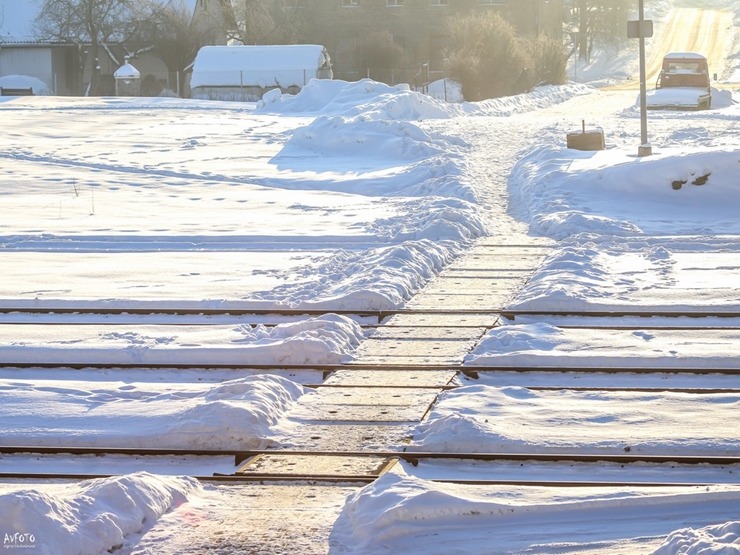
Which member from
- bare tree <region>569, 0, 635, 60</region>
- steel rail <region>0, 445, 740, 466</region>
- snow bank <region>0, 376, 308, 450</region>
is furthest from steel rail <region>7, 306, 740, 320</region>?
bare tree <region>569, 0, 635, 60</region>

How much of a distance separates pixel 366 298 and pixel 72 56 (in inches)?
2275

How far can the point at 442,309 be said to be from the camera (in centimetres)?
1149

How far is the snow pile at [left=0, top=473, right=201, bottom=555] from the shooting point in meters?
5.52

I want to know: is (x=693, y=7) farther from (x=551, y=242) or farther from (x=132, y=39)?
(x=551, y=242)

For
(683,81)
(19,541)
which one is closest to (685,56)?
(683,81)

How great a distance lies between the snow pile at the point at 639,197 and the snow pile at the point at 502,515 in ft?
31.9

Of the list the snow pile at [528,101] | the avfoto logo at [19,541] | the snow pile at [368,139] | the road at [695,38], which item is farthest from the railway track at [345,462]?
the road at [695,38]

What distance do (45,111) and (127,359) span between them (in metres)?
35.1

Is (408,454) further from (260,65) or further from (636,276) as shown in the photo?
(260,65)

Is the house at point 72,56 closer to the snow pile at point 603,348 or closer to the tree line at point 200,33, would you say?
the tree line at point 200,33

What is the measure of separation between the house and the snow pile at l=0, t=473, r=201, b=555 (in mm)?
57606

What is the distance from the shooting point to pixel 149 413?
8102 millimetres

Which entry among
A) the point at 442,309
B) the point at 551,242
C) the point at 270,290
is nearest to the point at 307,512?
the point at 442,309

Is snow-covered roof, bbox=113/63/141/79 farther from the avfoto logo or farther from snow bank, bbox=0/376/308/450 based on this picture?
the avfoto logo
